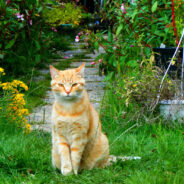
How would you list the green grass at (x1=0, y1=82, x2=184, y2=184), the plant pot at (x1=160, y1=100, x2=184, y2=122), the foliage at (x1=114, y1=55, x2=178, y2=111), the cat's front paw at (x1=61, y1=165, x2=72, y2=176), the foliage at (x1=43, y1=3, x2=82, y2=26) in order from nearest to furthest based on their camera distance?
the green grass at (x1=0, y1=82, x2=184, y2=184)
the cat's front paw at (x1=61, y1=165, x2=72, y2=176)
the plant pot at (x1=160, y1=100, x2=184, y2=122)
the foliage at (x1=114, y1=55, x2=178, y2=111)
the foliage at (x1=43, y1=3, x2=82, y2=26)

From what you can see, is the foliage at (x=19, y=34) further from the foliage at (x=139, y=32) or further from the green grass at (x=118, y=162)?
the green grass at (x=118, y=162)

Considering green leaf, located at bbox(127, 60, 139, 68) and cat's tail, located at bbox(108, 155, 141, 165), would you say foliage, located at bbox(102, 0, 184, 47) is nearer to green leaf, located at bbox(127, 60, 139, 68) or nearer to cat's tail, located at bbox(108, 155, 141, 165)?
green leaf, located at bbox(127, 60, 139, 68)

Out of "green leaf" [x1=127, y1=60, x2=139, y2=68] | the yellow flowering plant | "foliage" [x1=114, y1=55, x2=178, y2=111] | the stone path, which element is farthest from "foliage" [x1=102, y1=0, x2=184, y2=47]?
the yellow flowering plant

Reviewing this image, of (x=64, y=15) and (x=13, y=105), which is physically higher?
(x=64, y=15)

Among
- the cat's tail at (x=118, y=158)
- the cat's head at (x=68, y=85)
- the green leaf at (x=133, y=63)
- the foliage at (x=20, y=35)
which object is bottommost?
the cat's tail at (x=118, y=158)

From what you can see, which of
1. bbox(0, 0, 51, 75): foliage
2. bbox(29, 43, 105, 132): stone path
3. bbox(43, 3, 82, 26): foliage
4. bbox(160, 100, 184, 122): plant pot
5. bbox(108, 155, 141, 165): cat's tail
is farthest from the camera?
bbox(43, 3, 82, 26): foliage

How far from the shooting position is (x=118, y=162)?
9.50 ft

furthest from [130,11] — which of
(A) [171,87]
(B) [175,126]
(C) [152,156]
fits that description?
(C) [152,156]

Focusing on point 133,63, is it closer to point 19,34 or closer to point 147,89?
point 147,89

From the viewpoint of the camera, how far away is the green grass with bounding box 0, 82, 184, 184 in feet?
8.29

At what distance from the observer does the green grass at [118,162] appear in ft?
8.29

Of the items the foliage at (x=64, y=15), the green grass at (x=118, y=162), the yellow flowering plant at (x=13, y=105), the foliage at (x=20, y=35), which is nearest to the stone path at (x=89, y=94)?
the yellow flowering plant at (x=13, y=105)

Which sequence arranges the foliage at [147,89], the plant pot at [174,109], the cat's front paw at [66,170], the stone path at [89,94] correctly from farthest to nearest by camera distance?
the stone path at [89,94] < the foliage at [147,89] < the plant pot at [174,109] < the cat's front paw at [66,170]

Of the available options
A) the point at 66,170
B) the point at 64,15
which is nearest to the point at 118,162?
the point at 66,170
